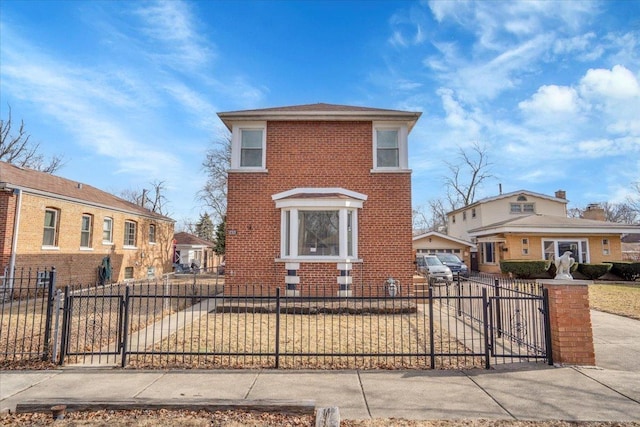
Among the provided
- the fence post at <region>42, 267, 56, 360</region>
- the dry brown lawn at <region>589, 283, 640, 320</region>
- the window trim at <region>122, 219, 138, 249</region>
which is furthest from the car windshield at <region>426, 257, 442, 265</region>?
the window trim at <region>122, 219, 138, 249</region>

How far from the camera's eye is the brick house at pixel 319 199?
1196cm

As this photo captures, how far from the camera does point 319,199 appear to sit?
38.7 feet

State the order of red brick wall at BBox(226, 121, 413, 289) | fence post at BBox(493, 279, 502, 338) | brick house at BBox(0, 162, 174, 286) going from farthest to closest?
brick house at BBox(0, 162, 174, 286) → red brick wall at BBox(226, 121, 413, 289) → fence post at BBox(493, 279, 502, 338)

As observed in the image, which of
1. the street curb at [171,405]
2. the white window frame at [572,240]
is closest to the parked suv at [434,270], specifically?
the white window frame at [572,240]

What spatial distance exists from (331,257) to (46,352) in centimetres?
777

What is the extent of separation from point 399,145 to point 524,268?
47.5 feet

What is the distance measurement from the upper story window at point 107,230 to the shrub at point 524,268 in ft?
76.7

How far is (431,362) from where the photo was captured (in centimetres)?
566

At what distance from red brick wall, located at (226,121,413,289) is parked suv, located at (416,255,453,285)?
525 cm

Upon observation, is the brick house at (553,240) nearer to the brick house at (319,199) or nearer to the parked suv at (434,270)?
the parked suv at (434,270)

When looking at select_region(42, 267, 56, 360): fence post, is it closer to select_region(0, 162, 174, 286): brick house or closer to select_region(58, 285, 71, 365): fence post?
select_region(58, 285, 71, 365): fence post

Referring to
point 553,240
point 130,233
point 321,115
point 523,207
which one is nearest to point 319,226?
point 321,115

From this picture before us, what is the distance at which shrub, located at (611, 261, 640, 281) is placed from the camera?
21609 mm

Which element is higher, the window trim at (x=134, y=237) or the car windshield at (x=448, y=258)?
the window trim at (x=134, y=237)
